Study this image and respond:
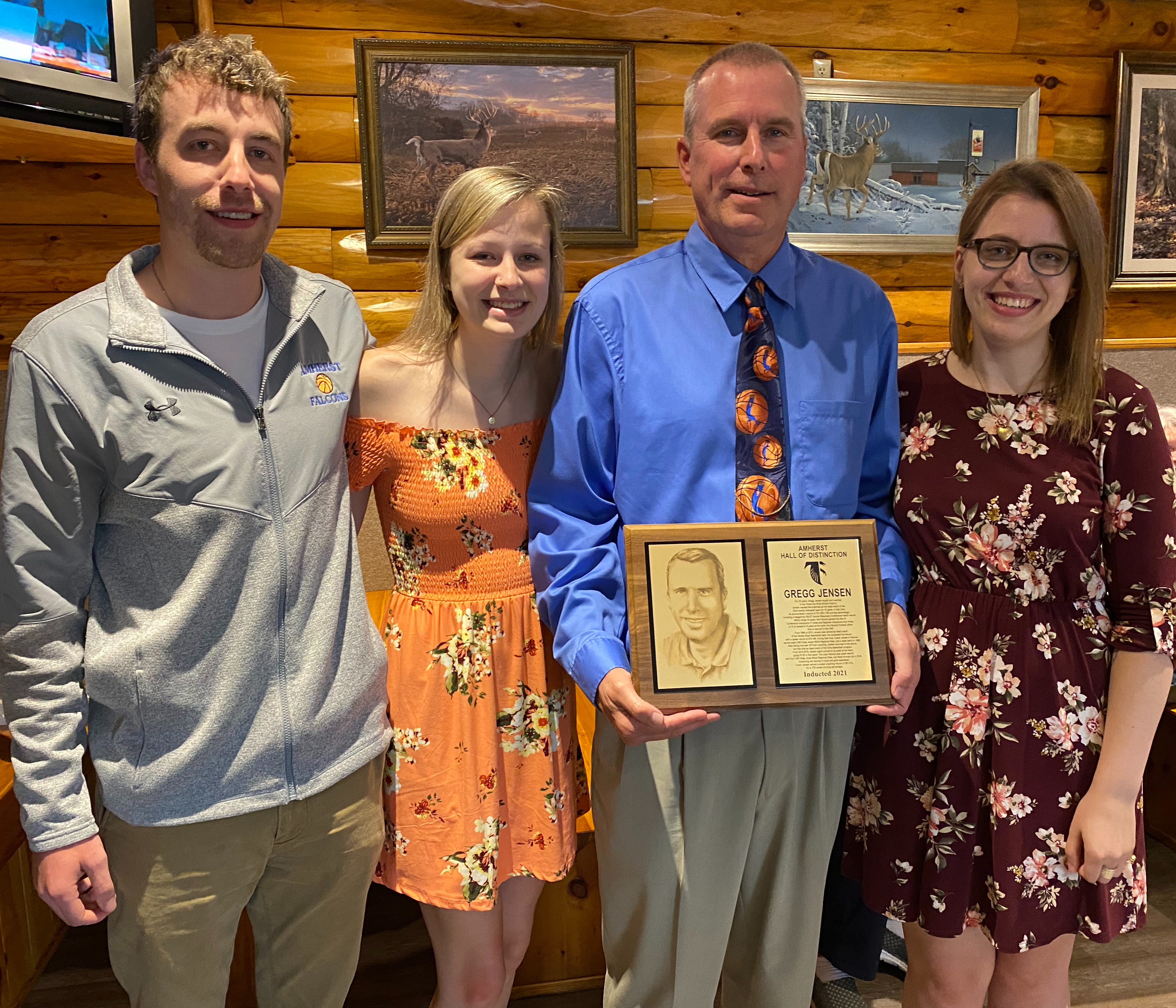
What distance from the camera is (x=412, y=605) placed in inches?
62.2

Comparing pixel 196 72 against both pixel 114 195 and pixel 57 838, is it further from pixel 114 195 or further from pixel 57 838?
pixel 114 195

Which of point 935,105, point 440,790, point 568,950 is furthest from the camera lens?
point 935,105

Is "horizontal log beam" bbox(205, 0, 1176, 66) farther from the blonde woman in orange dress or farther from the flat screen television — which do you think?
the blonde woman in orange dress

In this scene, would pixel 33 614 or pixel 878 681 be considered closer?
pixel 33 614

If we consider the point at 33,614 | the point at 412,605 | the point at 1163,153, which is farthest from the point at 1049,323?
the point at 1163,153

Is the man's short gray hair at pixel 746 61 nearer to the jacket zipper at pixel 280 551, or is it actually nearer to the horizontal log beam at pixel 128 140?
the jacket zipper at pixel 280 551

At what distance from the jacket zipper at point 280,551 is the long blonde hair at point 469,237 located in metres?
0.30

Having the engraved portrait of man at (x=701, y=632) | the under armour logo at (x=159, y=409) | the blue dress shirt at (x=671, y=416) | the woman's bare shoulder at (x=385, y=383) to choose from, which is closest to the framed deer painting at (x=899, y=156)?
the blue dress shirt at (x=671, y=416)

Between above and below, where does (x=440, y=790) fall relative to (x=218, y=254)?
below

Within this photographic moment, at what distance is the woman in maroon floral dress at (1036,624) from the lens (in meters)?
1.52

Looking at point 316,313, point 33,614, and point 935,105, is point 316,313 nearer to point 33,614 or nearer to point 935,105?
point 33,614

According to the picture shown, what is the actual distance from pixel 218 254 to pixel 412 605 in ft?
2.08

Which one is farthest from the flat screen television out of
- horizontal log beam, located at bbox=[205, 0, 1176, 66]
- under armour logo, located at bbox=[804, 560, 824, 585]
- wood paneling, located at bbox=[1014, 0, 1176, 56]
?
wood paneling, located at bbox=[1014, 0, 1176, 56]

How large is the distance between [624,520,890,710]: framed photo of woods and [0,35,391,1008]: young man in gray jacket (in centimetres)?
47
